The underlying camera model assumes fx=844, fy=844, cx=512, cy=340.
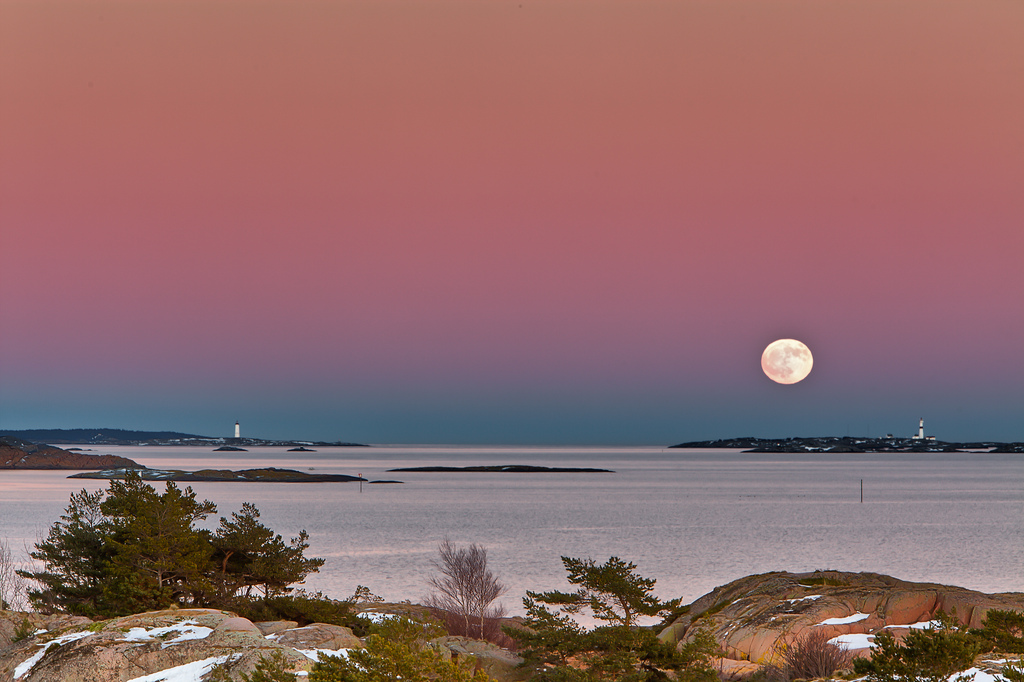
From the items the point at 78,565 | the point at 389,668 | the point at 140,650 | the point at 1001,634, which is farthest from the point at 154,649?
the point at 78,565

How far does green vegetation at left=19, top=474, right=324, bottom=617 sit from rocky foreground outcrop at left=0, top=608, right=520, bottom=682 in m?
9.02

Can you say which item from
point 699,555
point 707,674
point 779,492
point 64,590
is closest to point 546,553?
point 699,555

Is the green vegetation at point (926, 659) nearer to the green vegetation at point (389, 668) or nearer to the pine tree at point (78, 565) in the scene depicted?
the green vegetation at point (389, 668)

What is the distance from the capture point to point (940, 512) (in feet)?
441

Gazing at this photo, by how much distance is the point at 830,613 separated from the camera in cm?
2812

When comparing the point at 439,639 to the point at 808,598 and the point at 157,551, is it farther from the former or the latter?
the point at 808,598

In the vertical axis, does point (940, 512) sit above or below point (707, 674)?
below

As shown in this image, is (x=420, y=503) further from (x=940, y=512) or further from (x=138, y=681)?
(x=138, y=681)

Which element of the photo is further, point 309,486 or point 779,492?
Answer: point 309,486

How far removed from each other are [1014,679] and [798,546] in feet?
297

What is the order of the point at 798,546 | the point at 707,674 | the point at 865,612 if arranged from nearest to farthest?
the point at 707,674 < the point at 865,612 < the point at 798,546

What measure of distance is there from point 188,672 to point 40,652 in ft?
13.4

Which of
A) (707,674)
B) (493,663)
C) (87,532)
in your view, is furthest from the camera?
(87,532)

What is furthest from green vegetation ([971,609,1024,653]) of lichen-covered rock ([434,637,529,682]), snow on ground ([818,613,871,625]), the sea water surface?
the sea water surface
